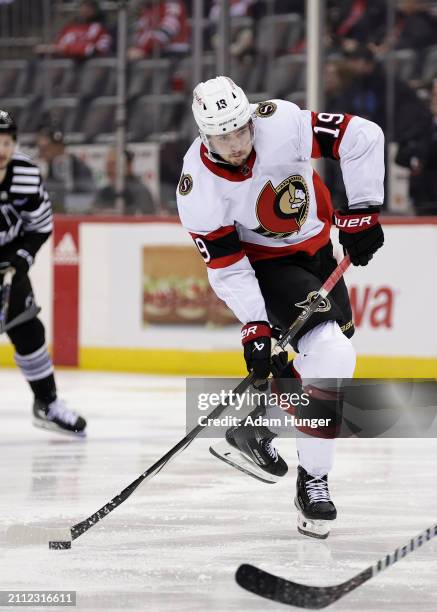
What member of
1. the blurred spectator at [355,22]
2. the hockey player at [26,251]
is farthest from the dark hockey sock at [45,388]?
the blurred spectator at [355,22]

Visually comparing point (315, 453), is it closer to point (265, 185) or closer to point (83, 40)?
point (265, 185)

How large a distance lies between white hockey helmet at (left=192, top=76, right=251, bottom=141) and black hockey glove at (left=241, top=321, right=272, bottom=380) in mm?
476

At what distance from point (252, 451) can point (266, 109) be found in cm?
90

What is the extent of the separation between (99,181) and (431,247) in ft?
6.89

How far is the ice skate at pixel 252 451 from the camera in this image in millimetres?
3533

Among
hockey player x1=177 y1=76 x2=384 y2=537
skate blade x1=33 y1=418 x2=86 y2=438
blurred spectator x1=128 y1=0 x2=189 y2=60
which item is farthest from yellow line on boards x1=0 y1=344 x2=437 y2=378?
hockey player x1=177 y1=76 x2=384 y2=537

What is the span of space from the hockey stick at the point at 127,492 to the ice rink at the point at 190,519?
34mm

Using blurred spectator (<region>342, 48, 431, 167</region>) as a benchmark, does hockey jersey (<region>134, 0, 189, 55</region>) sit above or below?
above

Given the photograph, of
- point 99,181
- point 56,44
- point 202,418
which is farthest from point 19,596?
point 56,44

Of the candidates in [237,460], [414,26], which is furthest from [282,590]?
[414,26]

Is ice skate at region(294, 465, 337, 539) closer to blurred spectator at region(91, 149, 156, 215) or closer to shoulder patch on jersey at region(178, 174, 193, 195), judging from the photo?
shoulder patch on jersey at region(178, 174, 193, 195)

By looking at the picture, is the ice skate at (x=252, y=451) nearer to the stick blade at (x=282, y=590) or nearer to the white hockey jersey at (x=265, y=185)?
the white hockey jersey at (x=265, y=185)

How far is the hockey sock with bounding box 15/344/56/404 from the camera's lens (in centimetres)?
479

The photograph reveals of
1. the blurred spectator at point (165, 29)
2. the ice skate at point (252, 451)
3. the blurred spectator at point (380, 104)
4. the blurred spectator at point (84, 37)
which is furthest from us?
the blurred spectator at point (84, 37)
